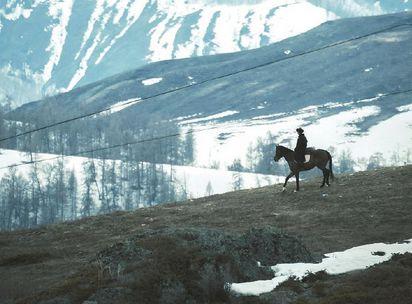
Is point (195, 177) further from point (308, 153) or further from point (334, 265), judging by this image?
point (334, 265)

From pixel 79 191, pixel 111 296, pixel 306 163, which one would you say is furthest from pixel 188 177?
pixel 111 296

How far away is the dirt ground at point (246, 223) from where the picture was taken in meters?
23.6

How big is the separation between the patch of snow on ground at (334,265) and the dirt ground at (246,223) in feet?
4.16

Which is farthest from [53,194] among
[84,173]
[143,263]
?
[143,263]

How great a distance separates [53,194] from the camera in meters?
170

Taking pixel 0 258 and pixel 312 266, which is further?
pixel 0 258

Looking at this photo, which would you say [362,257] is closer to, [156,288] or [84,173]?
[156,288]

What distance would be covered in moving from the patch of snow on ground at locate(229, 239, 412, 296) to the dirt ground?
1.27 m

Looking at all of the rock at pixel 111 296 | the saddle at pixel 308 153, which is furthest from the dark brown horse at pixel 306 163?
the rock at pixel 111 296

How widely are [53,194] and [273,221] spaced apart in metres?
149

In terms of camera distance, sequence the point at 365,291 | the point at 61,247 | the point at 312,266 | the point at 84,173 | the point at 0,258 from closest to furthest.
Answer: the point at 365,291, the point at 312,266, the point at 0,258, the point at 61,247, the point at 84,173

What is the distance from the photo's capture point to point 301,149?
34.6 metres

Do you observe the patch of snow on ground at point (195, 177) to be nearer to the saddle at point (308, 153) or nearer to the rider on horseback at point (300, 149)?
the saddle at point (308, 153)

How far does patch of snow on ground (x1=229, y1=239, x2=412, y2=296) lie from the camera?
1727 centimetres
